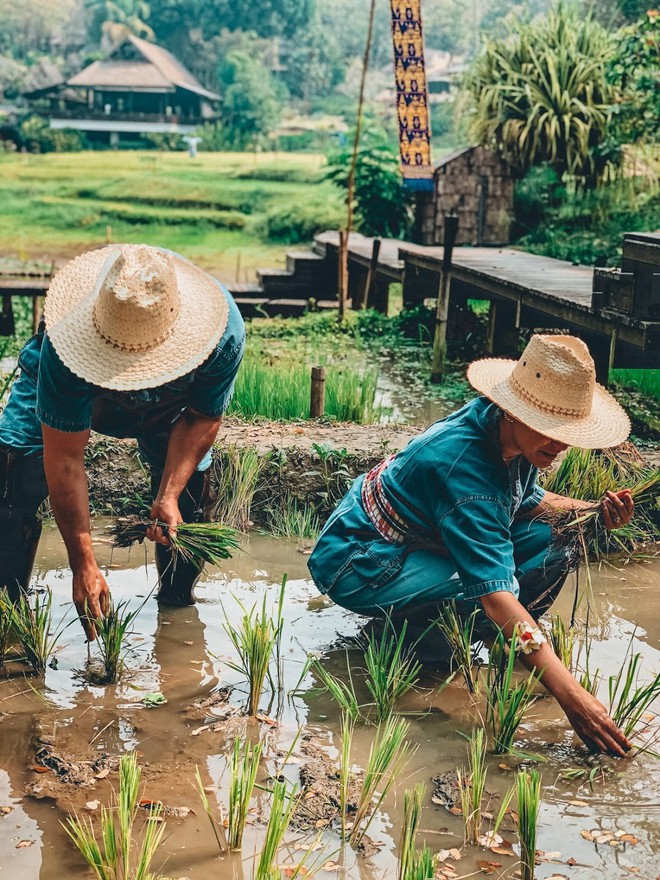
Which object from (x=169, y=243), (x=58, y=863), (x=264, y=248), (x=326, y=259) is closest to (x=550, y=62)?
(x=326, y=259)

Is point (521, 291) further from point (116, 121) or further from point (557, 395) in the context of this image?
point (116, 121)

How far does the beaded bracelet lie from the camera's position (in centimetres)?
287

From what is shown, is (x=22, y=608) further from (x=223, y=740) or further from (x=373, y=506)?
(x=373, y=506)

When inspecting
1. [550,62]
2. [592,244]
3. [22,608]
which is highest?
[550,62]

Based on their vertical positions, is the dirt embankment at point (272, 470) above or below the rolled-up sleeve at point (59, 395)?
below

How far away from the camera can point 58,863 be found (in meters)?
2.48

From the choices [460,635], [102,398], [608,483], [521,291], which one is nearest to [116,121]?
[521,291]

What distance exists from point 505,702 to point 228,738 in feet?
2.64

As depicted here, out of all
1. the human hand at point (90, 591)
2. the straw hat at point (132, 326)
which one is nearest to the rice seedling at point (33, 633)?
the human hand at point (90, 591)

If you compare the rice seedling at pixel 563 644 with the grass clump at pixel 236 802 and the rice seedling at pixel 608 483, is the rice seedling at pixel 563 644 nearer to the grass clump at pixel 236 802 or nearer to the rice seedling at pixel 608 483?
the grass clump at pixel 236 802

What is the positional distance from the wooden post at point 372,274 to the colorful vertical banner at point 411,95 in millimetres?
1697

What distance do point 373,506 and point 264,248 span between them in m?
18.9

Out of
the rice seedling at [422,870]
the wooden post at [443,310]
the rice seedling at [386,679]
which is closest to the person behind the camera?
the rice seedling at [422,870]

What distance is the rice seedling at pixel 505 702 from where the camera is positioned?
289 cm
